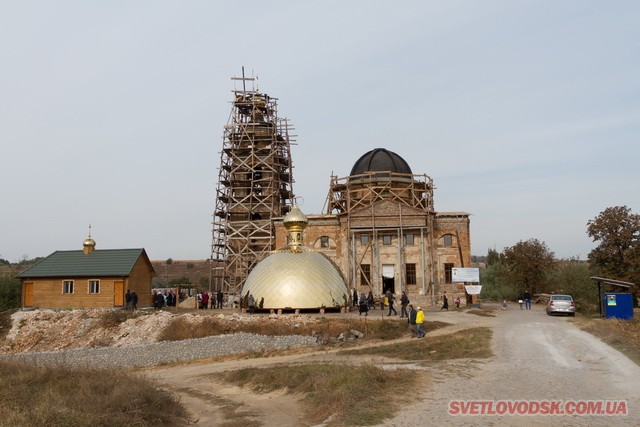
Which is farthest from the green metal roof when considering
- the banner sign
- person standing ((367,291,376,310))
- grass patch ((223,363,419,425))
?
the banner sign

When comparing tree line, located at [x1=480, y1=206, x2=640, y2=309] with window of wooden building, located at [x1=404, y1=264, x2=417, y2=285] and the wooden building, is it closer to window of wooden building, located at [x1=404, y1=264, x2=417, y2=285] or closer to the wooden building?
window of wooden building, located at [x1=404, y1=264, x2=417, y2=285]

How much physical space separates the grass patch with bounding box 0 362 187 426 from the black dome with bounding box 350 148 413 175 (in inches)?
1400

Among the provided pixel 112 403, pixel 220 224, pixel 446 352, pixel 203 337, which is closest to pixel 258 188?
pixel 220 224

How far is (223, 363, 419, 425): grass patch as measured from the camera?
11188mm

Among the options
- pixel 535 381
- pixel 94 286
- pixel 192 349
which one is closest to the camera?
pixel 535 381

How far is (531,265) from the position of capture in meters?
51.1

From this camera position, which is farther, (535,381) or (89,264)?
(89,264)

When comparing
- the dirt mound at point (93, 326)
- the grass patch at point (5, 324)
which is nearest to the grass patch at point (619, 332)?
the dirt mound at point (93, 326)

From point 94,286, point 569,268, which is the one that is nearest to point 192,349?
point 94,286

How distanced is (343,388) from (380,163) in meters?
36.1

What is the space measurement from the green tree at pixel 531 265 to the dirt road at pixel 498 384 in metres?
29.2

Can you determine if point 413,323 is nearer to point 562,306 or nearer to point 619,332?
point 619,332

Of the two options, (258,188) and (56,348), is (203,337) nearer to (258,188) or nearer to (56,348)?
(56,348)

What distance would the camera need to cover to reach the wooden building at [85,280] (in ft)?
121
